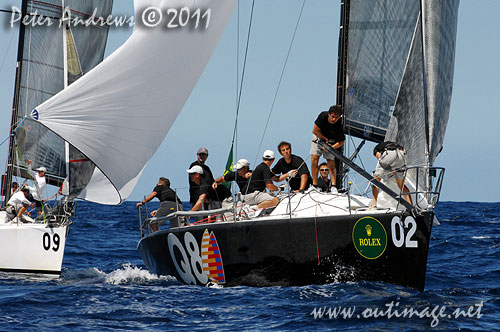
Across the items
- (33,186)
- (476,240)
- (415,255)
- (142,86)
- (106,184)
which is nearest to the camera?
(415,255)

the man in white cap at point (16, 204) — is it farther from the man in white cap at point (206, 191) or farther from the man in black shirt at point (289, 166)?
the man in black shirt at point (289, 166)

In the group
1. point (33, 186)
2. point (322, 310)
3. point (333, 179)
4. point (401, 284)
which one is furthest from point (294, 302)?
point (33, 186)

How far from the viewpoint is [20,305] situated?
31.6 ft

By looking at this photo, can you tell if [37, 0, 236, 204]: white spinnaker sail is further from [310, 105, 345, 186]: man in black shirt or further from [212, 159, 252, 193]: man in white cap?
[310, 105, 345, 186]: man in black shirt

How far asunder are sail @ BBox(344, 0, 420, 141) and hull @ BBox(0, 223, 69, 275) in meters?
6.25

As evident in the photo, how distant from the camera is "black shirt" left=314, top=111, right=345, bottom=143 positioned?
11.2 metres

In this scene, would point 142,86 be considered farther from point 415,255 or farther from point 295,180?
point 415,255

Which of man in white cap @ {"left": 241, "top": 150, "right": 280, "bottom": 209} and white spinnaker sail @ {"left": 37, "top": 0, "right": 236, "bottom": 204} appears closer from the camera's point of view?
white spinnaker sail @ {"left": 37, "top": 0, "right": 236, "bottom": 204}

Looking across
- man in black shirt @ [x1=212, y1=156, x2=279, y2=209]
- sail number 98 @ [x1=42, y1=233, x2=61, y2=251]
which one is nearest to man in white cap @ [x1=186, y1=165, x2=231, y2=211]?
man in black shirt @ [x1=212, y1=156, x2=279, y2=209]

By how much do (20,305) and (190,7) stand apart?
4.82m

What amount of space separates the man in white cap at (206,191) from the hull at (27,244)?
3.96m

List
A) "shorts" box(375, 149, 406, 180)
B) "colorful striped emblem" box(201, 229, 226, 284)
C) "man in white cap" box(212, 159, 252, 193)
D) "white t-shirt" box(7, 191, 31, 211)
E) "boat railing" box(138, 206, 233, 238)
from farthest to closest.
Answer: "white t-shirt" box(7, 191, 31, 211), "man in white cap" box(212, 159, 252, 193), "boat railing" box(138, 206, 233, 238), "colorful striped emblem" box(201, 229, 226, 284), "shorts" box(375, 149, 406, 180)

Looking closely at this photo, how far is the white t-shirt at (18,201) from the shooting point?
15.1m

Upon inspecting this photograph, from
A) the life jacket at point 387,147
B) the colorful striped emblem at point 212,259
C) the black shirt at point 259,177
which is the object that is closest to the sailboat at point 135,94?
the black shirt at point 259,177
